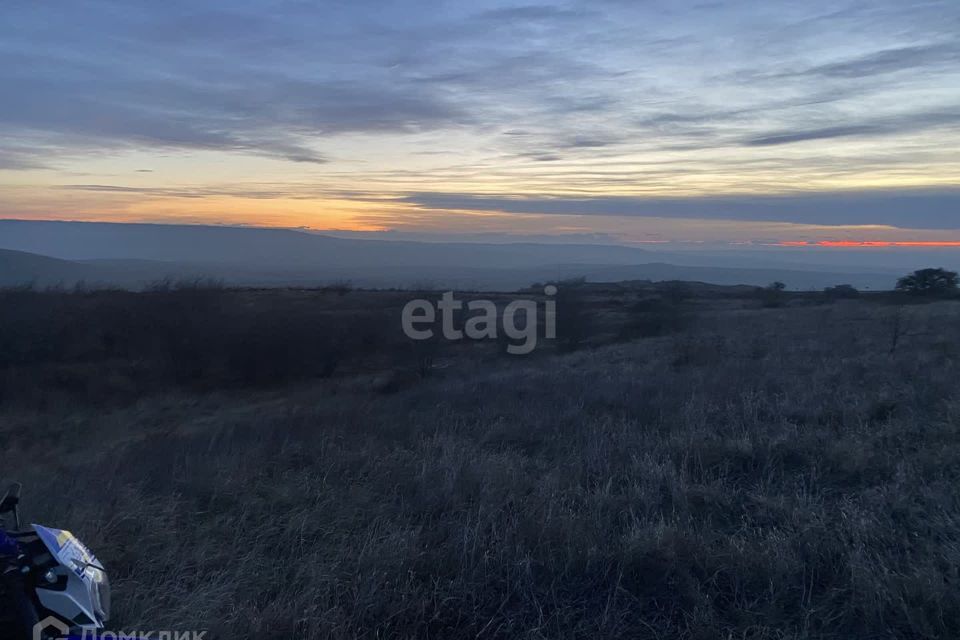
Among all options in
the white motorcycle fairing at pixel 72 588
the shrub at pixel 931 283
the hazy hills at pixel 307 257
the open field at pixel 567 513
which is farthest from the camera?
the hazy hills at pixel 307 257

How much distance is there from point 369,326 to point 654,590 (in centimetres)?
2145

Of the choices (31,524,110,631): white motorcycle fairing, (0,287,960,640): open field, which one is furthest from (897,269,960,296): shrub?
(31,524,110,631): white motorcycle fairing

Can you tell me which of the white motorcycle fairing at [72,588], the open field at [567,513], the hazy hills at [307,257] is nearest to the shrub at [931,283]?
the open field at [567,513]

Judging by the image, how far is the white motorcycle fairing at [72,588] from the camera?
104 inches

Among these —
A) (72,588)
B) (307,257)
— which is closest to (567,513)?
(72,588)

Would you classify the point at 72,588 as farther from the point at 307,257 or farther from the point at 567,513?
the point at 307,257

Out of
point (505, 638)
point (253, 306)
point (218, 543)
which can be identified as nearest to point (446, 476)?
point (218, 543)

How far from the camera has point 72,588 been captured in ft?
8.79

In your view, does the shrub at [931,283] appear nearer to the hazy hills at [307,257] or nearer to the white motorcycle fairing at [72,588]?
the white motorcycle fairing at [72,588]

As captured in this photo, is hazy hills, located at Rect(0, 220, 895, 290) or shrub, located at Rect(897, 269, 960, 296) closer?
shrub, located at Rect(897, 269, 960, 296)

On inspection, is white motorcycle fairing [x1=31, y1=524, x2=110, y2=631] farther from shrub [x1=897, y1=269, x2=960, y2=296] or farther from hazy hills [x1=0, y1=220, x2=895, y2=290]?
hazy hills [x1=0, y1=220, x2=895, y2=290]

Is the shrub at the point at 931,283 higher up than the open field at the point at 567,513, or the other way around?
the shrub at the point at 931,283

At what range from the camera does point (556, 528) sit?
4.62 m

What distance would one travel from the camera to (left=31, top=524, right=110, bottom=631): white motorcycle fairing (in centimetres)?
264
